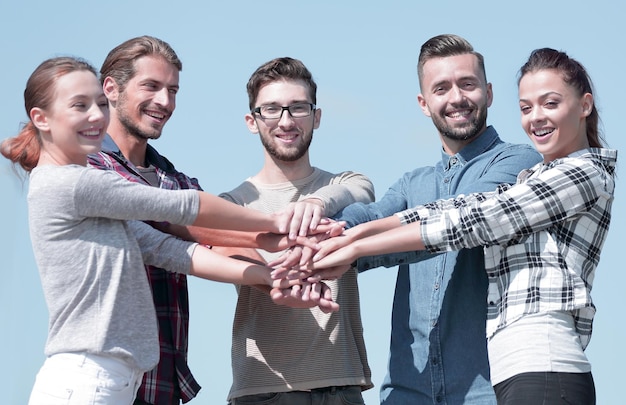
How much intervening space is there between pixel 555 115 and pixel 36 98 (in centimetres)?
269

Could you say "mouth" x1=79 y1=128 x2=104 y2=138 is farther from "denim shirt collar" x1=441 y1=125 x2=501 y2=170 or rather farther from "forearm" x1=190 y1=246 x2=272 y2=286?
"denim shirt collar" x1=441 y1=125 x2=501 y2=170

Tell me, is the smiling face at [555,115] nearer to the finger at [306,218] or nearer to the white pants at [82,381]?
the finger at [306,218]

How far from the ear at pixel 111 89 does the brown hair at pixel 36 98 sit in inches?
39.7

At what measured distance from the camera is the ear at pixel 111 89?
5992 mm

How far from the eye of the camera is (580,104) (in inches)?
194

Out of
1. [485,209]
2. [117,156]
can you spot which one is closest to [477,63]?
[485,209]

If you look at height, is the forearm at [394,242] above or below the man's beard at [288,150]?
below

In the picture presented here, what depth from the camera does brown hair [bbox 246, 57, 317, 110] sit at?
615cm

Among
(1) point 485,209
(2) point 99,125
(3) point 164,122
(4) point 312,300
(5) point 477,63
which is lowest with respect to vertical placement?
(4) point 312,300

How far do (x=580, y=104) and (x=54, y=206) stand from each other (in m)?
2.74

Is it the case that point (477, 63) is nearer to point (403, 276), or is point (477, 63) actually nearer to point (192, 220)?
point (403, 276)

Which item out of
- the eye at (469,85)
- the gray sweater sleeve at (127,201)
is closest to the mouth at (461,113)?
the eye at (469,85)

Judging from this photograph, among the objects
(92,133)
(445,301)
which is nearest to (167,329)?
(92,133)

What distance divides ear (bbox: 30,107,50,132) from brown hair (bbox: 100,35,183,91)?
1.19 m
